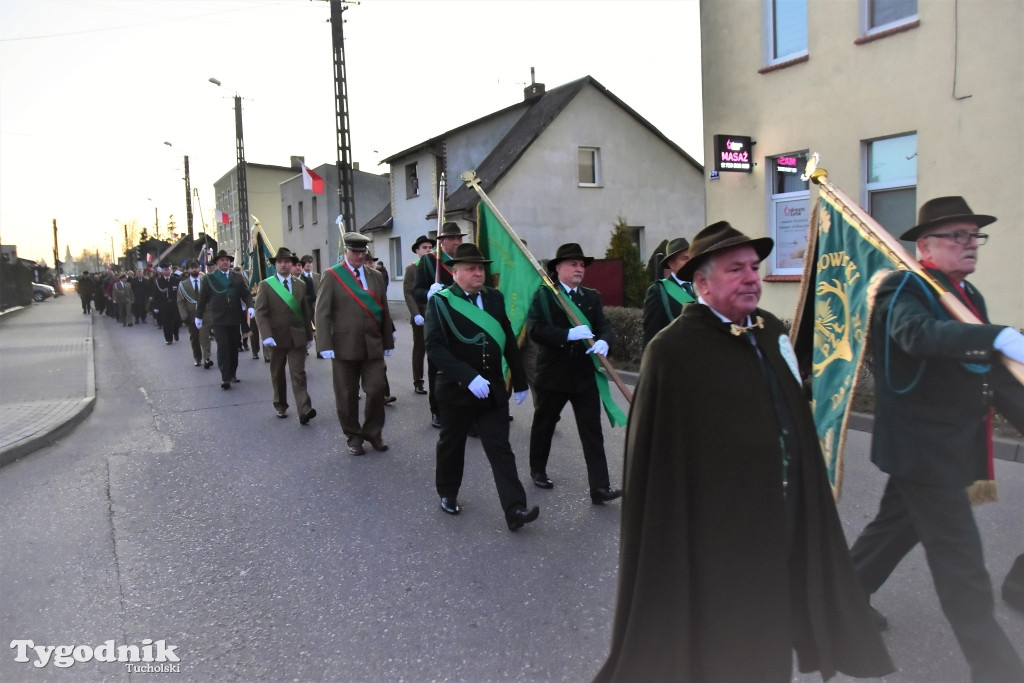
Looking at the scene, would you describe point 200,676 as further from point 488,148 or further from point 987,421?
point 488,148

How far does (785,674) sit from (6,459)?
7324mm

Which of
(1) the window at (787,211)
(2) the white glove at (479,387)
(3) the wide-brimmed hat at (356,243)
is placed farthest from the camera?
(1) the window at (787,211)

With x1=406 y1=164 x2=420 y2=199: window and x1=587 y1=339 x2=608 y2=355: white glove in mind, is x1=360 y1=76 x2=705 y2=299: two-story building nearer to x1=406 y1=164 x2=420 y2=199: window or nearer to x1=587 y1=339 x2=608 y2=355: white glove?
x1=406 y1=164 x2=420 y2=199: window

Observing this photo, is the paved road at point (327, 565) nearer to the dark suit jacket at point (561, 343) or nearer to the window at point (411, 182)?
the dark suit jacket at point (561, 343)

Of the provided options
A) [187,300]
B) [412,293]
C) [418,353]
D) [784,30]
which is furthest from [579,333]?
[187,300]

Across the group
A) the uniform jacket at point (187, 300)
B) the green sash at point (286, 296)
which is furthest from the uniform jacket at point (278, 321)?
the uniform jacket at point (187, 300)

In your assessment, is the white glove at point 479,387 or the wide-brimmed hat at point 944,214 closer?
the wide-brimmed hat at point 944,214

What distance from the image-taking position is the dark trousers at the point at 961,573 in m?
2.66

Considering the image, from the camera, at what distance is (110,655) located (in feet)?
11.4

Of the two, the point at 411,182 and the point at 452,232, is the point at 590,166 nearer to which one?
the point at 411,182

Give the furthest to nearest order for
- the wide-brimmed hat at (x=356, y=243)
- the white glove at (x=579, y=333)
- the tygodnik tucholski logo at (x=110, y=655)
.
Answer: the wide-brimmed hat at (x=356, y=243) → the white glove at (x=579, y=333) → the tygodnik tucholski logo at (x=110, y=655)

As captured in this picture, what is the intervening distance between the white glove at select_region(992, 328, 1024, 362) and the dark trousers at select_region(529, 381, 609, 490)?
3.00 meters

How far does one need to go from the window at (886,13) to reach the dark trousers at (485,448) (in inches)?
360

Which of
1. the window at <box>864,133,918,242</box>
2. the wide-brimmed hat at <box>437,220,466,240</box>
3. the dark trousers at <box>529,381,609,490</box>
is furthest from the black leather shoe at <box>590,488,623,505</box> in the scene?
the window at <box>864,133,918,242</box>
